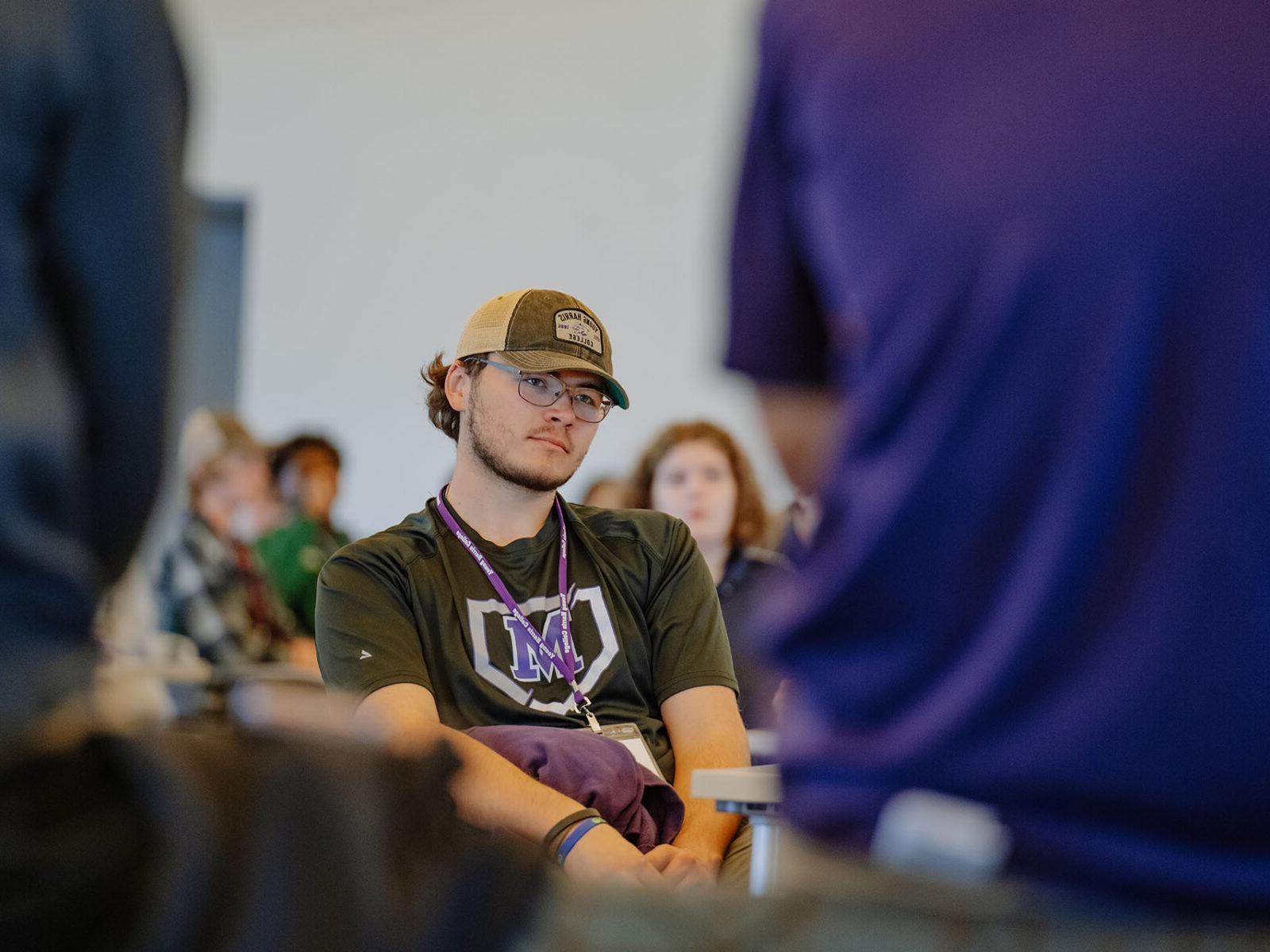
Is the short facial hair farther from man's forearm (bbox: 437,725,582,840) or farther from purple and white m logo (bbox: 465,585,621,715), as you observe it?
man's forearm (bbox: 437,725,582,840)

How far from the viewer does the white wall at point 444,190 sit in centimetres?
687

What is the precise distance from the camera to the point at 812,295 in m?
1.02

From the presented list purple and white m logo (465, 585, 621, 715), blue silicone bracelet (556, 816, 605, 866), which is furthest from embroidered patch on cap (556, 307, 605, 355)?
blue silicone bracelet (556, 816, 605, 866)

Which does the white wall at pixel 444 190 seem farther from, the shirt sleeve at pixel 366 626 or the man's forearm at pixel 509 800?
the man's forearm at pixel 509 800

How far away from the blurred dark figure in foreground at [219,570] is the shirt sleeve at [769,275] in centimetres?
422

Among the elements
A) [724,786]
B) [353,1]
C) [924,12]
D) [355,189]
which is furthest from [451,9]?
[924,12]

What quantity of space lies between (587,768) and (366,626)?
0.46 meters

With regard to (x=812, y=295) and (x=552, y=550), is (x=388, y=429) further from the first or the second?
(x=812, y=295)

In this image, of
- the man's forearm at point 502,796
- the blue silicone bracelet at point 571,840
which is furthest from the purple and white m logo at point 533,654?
the blue silicone bracelet at point 571,840

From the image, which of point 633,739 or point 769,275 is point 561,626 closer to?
point 633,739

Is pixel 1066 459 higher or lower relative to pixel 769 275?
lower

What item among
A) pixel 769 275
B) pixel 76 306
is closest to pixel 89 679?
pixel 76 306

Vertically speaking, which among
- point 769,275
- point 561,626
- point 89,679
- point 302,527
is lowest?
point 302,527

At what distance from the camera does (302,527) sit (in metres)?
5.89
